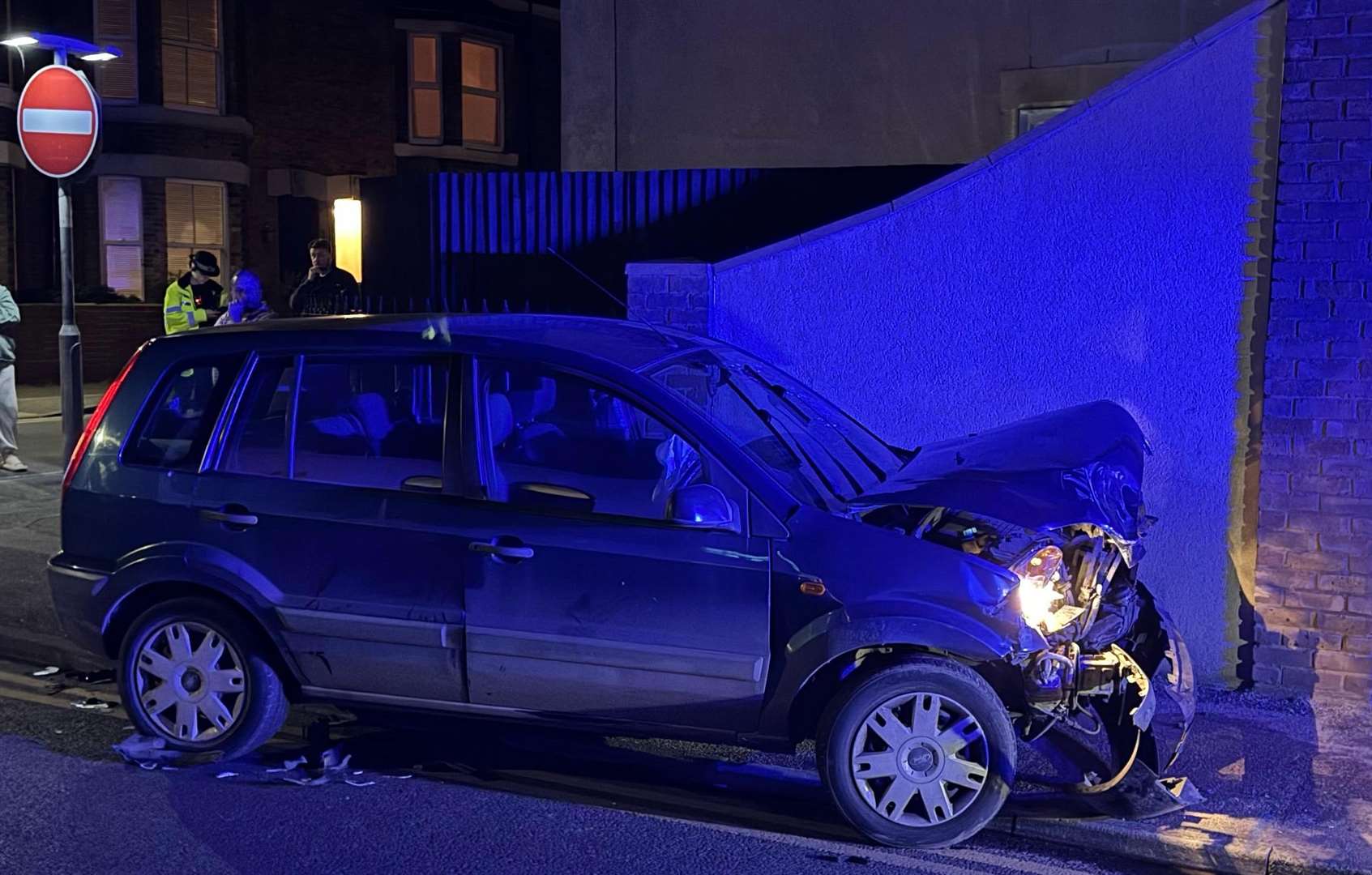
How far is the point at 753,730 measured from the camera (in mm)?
4754

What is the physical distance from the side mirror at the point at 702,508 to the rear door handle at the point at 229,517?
161 cm

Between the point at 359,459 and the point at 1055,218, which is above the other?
the point at 1055,218

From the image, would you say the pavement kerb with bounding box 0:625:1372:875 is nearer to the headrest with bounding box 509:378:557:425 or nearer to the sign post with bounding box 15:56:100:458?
the headrest with bounding box 509:378:557:425

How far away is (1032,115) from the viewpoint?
10.2 meters

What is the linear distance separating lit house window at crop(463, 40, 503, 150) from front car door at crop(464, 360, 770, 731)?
23.9m

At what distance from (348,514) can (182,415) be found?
33.6 inches

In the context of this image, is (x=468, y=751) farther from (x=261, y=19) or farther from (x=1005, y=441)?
(x=261, y=19)

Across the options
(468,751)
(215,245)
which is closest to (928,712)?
(468,751)

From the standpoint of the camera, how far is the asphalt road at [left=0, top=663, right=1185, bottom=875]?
14.6 ft

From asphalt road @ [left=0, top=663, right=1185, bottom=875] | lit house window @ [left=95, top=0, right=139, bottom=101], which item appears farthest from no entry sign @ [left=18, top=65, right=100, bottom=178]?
lit house window @ [left=95, top=0, right=139, bottom=101]

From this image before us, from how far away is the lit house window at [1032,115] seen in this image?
33.2ft

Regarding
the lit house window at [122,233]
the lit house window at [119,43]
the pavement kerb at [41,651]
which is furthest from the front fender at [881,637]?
the lit house window at [119,43]

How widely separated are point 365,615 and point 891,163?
22.3 feet

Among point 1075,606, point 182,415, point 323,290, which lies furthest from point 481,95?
point 1075,606
